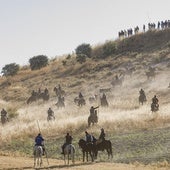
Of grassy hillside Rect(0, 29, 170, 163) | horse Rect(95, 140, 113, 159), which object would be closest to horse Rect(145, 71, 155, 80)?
grassy hillside Rect(0, 29, 170, 163)

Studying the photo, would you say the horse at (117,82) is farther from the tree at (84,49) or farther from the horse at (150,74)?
the tree at (84,49)

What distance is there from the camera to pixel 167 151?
3706 centimetres

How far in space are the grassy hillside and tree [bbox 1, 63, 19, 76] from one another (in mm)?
2002

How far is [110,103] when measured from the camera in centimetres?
7238

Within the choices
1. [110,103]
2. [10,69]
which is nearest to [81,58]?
[10,69]

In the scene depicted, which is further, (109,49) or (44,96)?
(109,49)

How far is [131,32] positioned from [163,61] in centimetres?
2333

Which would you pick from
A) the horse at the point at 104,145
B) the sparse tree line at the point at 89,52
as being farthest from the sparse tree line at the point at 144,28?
the horse at the point at 104,145

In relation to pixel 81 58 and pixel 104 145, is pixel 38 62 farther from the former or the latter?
pixel 104 145

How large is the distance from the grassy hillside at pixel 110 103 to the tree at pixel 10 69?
200cm

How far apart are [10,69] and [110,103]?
5153 cm

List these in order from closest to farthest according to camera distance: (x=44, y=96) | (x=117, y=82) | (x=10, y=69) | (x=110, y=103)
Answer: (x=110, y=103) → (x=44, y=96) → (x=117, y=82) → (x=10, y=69)

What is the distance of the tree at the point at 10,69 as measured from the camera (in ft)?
388

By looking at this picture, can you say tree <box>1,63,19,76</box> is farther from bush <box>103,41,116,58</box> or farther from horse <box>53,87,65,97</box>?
horse <box>53,87,65,97</box>
